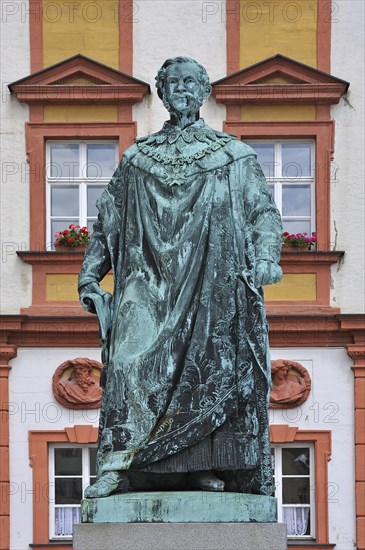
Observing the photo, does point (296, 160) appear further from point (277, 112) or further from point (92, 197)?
point (92, 197)

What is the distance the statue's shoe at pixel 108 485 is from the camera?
29.0ft

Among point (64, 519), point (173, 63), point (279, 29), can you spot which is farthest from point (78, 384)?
point (173, 63)

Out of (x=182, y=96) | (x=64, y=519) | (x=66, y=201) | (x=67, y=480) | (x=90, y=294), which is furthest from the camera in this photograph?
(x=66, y=201)

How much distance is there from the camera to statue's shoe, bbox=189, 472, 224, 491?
351 inches

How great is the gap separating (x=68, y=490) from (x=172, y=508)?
52.1 ft

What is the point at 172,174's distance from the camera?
935 cm

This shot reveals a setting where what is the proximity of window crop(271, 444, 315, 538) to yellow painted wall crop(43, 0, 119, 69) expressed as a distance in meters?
4.77

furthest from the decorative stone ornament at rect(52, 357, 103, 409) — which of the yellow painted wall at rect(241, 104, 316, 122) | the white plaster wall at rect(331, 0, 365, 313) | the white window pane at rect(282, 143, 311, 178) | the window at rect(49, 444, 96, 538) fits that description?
the yellow painted wall at rect(241, 104, 316, 122)

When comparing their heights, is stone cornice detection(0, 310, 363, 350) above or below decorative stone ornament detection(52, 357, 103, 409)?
above

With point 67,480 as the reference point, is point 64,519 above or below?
below

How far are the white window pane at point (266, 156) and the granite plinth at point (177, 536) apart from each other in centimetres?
1637

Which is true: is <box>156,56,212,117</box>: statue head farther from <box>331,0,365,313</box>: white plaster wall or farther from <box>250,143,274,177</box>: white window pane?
<box>331,0,365,313</box>: white plaster wall

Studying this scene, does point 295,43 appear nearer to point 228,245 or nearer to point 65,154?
point 65,154

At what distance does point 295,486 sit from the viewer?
24500mm
